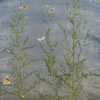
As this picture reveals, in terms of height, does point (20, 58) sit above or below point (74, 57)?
below

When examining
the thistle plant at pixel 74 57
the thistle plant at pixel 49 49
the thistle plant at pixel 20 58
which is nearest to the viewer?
the thistle plant at pixel 74 57

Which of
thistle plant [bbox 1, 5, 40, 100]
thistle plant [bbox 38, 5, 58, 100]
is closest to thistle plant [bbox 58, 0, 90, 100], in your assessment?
thistle plant [bbox 38, 5, 58, 100]

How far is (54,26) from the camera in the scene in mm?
1679

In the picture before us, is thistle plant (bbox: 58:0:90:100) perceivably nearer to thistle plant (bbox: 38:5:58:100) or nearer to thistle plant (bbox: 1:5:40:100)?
thistle plant (bbox: 38:5:58:100)

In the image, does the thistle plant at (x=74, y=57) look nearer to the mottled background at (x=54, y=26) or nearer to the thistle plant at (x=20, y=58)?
the mottled background at (x=54, y=26)

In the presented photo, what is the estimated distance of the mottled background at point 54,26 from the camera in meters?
1.62

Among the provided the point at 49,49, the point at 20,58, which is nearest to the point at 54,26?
the point at 49,49

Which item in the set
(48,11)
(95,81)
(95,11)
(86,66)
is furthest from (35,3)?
(95,81)

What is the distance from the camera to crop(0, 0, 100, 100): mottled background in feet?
5.33

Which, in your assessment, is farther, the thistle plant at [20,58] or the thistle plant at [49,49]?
the thistle plant at [20,58]

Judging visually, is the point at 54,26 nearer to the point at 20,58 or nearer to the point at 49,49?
the point at 49,49

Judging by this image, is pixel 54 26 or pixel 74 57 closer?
pixel 74 57

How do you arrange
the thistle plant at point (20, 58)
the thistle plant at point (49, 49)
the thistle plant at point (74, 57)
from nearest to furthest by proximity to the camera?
the thistle plant at point (74, 57)
the thistle plant at point (49, 49)
the thistle plant at point (20, 58)

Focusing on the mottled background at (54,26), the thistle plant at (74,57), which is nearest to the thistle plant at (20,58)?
the mottled background at (54,26)
